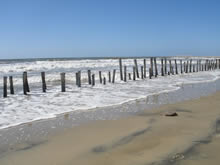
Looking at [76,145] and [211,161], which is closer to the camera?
[211,161]

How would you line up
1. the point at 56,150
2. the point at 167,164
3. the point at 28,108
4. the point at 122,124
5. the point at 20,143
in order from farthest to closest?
1. the point at 28,108
2. the point at 122,124
3. the point at 20,143
4. the point at 56,150
5. the point at 167,164

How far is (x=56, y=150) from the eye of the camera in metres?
4.09

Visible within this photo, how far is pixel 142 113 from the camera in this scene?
683 cm

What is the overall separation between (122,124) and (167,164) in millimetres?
2368

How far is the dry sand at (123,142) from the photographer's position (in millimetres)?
3666

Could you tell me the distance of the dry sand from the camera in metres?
3.67

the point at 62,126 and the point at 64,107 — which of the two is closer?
the point at 62,126

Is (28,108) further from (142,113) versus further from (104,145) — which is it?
(104,145)

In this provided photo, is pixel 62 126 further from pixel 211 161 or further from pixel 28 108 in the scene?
pixel 211 161

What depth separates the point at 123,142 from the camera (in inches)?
172

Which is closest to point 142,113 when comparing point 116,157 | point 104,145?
point 104,145

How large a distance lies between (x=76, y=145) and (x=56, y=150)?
0.37 meters

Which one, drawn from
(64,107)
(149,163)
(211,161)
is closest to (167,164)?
(149,163)

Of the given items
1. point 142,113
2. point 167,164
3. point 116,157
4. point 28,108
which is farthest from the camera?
point 28,108
